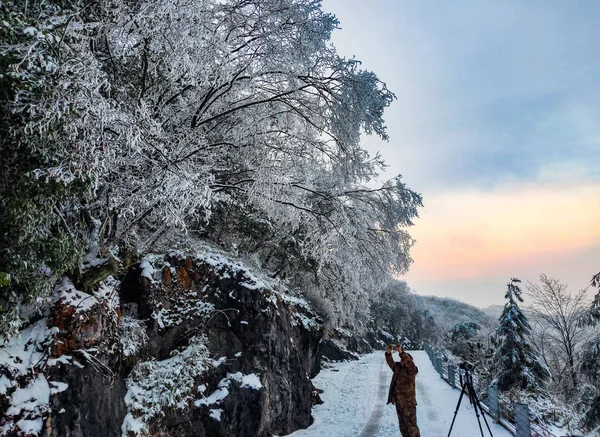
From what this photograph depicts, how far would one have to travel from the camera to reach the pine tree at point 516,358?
42.1 feet

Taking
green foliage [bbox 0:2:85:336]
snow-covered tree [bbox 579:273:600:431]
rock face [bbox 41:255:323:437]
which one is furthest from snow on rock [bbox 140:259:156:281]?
snow-covered tree [bbox 579:273:600:431]

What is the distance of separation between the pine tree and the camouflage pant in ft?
27.9

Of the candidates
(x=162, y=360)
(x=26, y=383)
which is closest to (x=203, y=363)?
(x=162, y=360)

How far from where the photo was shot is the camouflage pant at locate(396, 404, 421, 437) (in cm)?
672

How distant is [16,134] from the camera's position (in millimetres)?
4203

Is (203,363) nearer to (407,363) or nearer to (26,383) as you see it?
(26,383)

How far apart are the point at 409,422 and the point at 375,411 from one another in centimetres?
353

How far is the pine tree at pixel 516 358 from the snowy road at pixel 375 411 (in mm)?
2220

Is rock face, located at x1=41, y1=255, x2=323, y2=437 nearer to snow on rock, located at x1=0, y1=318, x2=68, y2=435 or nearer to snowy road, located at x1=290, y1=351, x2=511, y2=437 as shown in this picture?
snow on rock, located at x1=0, y1=318, x2=68, y2=435

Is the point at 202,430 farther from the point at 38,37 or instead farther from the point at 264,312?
the point at 38,37

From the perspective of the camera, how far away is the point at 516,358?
13.0 metres

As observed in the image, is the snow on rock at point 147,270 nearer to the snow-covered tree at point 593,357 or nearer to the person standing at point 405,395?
the person standing at point 405,395

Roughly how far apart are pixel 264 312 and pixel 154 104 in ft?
17.9

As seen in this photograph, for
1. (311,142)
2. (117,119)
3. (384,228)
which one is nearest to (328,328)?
(384,228)
